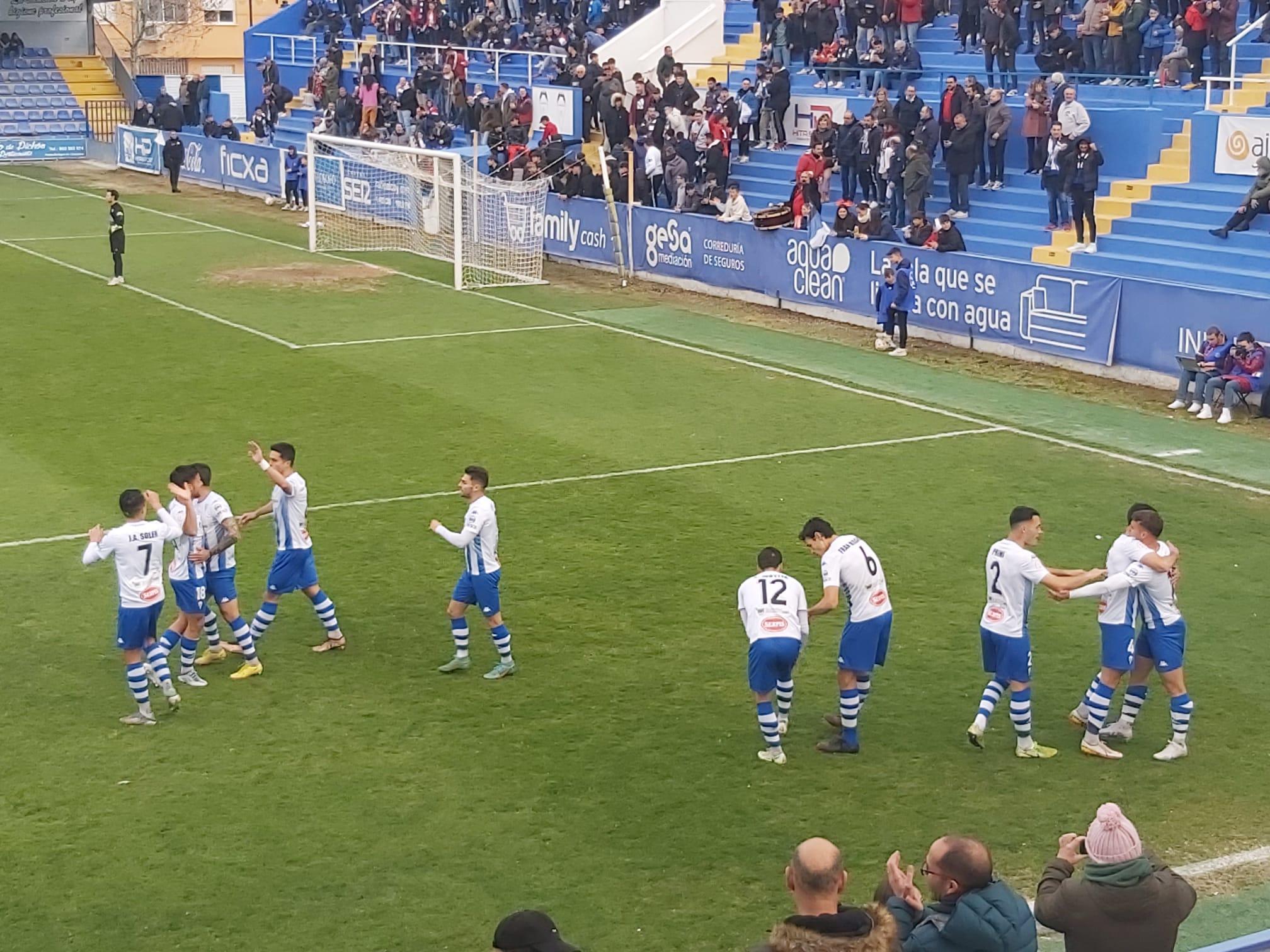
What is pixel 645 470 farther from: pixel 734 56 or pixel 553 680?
pixel 734 56

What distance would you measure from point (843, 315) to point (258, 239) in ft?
50.5

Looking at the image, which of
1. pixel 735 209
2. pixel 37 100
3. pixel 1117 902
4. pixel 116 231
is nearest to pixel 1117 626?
pixel 1117 902

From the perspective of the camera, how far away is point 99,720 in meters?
12.3

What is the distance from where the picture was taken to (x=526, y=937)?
581 centimetres

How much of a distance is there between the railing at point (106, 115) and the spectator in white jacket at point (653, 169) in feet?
104

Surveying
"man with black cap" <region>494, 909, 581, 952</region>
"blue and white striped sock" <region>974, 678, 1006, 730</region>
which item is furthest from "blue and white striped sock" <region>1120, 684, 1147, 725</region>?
"man with black cap" <region>494, 909, 581, 952</region>

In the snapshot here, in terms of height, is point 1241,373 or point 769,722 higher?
point 1241,373

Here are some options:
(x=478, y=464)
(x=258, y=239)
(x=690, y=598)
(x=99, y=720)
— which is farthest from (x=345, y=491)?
(x=258, y=239)

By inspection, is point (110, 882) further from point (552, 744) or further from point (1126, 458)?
point (1126, 458)

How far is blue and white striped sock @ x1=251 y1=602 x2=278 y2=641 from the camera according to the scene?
1362 cm

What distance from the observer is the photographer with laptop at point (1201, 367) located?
860 inches

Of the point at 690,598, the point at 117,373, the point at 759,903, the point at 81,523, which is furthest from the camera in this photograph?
the point at 117,373

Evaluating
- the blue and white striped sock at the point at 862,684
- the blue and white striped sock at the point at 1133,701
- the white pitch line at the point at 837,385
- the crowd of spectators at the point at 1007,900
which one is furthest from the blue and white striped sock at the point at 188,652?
the white pitch line at the point at 837,385

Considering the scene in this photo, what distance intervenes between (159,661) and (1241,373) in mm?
14629
